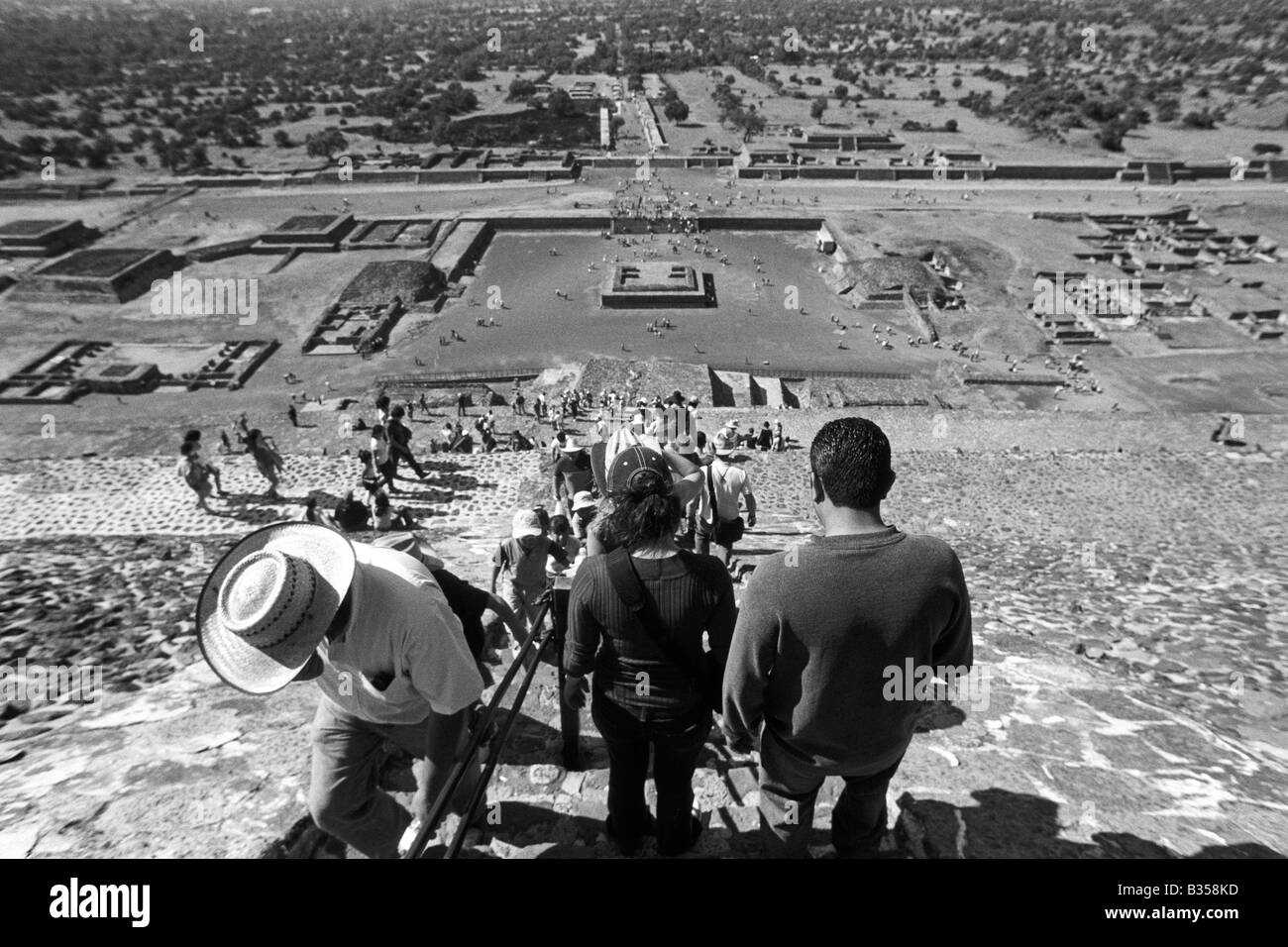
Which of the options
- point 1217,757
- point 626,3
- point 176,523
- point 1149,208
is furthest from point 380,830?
point 626,3

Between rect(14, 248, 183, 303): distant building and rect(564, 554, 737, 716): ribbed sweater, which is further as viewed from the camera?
rect(14, 248, 183, 303): distant building

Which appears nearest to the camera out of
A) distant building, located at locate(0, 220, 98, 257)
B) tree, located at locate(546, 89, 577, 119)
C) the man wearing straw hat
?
the man wearing straw hat

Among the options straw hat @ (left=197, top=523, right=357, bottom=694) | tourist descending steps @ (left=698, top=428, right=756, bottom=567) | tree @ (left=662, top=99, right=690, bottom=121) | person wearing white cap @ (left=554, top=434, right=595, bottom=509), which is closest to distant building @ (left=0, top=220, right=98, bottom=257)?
person wearing white cap @ (left=554, top=434, right=595, bottom=509)

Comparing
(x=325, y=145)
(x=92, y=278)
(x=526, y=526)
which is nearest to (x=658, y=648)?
(x=526, y=526)

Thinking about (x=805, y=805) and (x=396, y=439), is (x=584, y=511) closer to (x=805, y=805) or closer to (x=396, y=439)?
(x=805, y=805)

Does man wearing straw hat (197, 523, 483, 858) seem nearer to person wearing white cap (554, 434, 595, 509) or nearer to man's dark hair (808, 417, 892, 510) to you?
man's dark hair (808, 417, 892, 510)

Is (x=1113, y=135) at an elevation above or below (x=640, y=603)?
above
